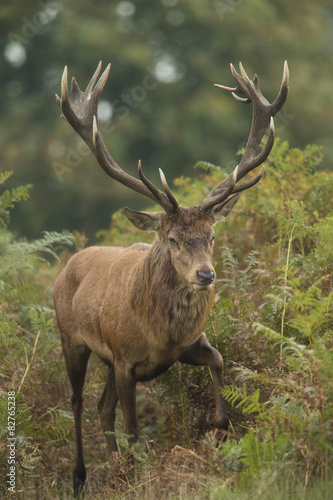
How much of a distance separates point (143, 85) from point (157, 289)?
1701 centimetres

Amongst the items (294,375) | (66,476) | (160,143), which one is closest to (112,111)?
(160,143)

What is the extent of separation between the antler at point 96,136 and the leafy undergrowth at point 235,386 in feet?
2.57

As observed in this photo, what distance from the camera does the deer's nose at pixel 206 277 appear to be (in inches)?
197

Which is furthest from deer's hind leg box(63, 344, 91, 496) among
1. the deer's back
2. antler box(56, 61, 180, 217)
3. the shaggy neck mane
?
antler box(56, 61, 180, 217)

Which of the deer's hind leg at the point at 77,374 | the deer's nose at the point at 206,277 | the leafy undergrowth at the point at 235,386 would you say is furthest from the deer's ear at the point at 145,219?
the deer's hind leg at the point at 77,374

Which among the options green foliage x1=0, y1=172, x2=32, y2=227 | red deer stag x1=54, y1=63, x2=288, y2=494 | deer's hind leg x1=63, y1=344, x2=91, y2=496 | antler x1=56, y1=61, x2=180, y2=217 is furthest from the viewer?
green foliage x1=0, y1=172, x2=32, y2=227

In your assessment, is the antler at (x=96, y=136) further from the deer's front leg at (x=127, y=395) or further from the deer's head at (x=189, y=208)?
the deer's front leg at (x=127, y=395)

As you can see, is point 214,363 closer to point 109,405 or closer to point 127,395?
point 127,395

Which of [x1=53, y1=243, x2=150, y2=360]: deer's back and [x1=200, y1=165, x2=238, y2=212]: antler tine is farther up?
[x1=200, y1=165, x2=238, y2=212]: antler tine

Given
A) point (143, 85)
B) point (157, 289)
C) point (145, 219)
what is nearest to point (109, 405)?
point (157, 289)

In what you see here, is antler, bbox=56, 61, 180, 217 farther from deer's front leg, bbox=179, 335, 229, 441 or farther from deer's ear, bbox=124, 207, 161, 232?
deer's front leg, bbox=179, 335, 229, 441

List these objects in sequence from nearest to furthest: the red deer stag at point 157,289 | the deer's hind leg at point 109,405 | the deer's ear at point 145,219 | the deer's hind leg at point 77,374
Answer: the red deer stag at point 157,289
the deer's ear at point 145,219
the deer's hind leg at point 109,405
the deer's hind leg at point 77,374

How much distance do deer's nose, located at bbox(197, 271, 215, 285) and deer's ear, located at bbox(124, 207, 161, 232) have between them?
76 cm

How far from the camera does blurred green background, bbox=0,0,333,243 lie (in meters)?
21.1
